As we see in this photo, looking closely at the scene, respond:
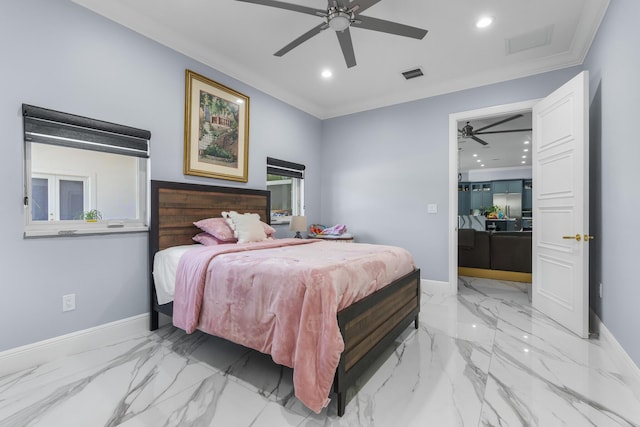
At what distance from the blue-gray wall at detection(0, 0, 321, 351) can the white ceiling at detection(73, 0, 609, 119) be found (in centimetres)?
25

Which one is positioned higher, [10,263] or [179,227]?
[179,227]

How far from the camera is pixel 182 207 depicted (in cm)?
295

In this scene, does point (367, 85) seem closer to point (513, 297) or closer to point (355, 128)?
point (355, 128)

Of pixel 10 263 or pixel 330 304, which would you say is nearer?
pixel 330 304

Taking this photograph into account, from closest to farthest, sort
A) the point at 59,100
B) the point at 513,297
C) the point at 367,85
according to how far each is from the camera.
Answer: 1. the point at 59,100
2. the point at 513,297
3. the point at 367,85

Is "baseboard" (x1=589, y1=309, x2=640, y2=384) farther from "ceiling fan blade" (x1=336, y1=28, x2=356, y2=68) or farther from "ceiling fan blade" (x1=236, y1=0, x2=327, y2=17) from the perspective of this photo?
"ceiling fan blade" (x1=236, y1=0, x2=327, y2=17)

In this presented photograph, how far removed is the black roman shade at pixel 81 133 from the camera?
6.83ft

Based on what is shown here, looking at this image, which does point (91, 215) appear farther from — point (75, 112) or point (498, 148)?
point (498, 148)

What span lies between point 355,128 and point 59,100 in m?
3.62

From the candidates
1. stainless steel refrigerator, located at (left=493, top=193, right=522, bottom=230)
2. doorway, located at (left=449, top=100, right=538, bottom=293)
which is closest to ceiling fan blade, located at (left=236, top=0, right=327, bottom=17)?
doorway, located at (left=449, top=100, right=538, bottom=293)

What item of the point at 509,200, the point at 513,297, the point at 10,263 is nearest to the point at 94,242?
the point at 10,263

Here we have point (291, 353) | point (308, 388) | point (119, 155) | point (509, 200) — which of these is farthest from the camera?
point (509, 200)

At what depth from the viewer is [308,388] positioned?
1.46 m

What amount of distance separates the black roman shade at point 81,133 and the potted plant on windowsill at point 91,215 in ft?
1.72
